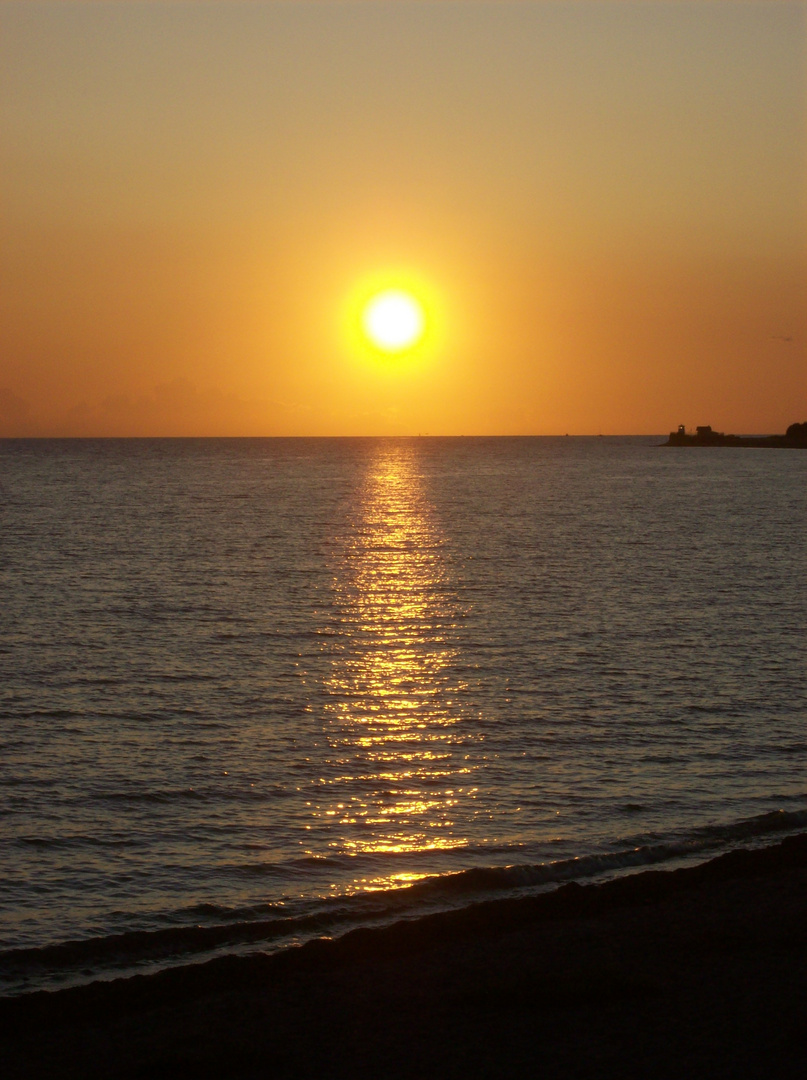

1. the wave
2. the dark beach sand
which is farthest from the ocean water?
the dark beach sand

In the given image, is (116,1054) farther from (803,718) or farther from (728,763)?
(803,718)

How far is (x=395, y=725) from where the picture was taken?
24.0 m

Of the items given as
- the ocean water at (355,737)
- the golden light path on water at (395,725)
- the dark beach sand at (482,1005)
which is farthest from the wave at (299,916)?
the dark beach sand at (482,1005)

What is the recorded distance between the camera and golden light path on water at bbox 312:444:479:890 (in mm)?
17562

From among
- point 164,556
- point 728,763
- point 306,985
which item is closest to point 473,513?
point 164,556

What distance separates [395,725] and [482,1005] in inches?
513

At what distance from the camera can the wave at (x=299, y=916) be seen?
12.9 metres

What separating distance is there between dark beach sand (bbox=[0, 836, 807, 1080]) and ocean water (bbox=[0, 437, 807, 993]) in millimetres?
1428

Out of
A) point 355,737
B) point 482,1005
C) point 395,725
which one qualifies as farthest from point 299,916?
point 395,725

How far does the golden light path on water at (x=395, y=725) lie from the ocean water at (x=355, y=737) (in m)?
0.08

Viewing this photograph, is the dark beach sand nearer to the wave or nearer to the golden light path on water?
the wave

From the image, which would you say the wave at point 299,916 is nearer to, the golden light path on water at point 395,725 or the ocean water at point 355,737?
the ocean water at point 355,737

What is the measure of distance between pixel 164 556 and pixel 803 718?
3948 centimetres

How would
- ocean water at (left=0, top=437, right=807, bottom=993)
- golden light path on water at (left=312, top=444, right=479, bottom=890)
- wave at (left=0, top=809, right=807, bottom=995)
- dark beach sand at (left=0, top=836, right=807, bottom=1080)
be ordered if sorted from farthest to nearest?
1. golden light path on water at (left=312, top=444, right=479, bottom=890)
2. ocean water at (left=0, top=437, right=807, bottom=993)
3. wave at (left=0, top=809, right=807, bottom=995)
4. dark beach sand at (left=0, top=836, right=807, bottom=1080)
